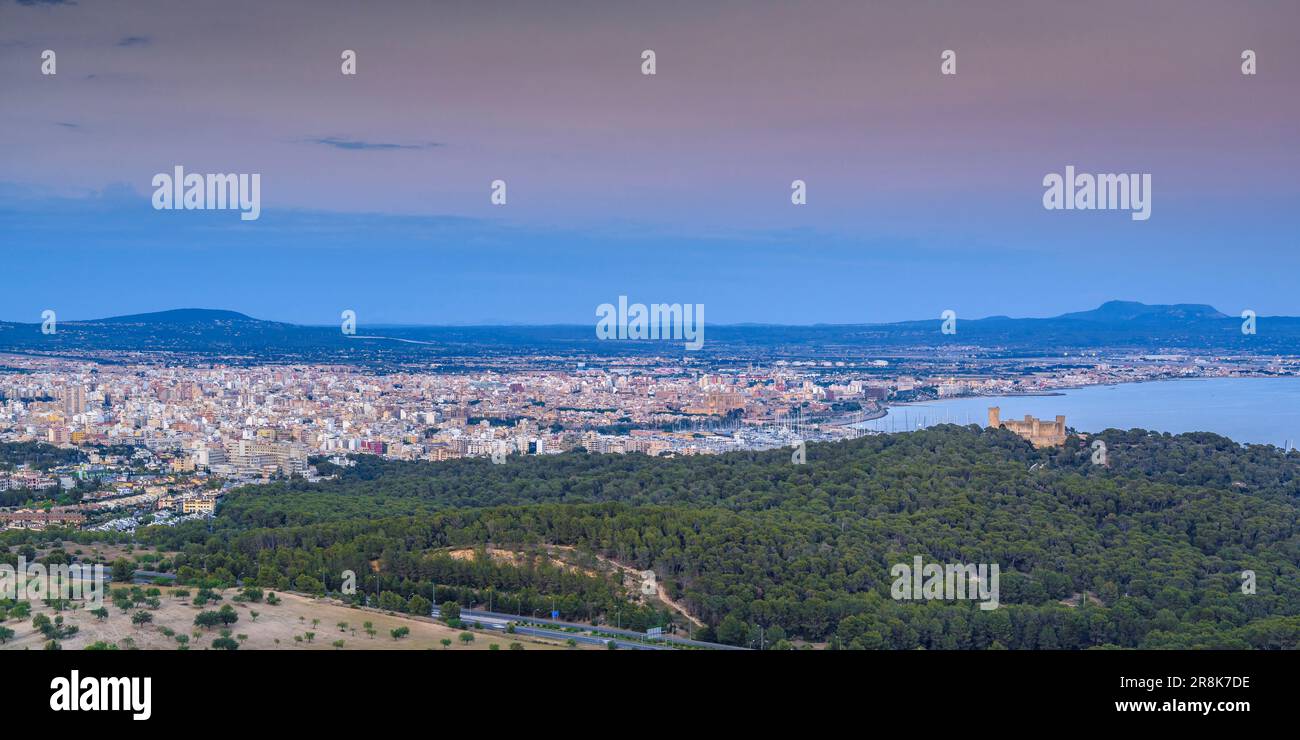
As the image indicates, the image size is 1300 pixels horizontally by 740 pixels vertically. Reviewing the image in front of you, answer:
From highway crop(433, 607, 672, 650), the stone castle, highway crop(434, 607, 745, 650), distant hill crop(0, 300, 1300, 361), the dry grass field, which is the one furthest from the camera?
distant hill crop(0, 300, 1300, 361)

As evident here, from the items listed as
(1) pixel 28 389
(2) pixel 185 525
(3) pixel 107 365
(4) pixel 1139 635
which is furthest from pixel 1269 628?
(3) pixel 107 365

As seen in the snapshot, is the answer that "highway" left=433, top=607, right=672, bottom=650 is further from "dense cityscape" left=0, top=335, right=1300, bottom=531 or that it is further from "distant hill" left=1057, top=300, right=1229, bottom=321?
"distant hill" left=1057, top=300, right=1229, bottom=321

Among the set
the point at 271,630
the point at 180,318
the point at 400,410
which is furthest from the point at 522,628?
the point at 180,318

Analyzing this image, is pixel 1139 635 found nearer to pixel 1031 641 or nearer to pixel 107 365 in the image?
pixel 1031 641

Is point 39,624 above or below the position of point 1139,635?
above

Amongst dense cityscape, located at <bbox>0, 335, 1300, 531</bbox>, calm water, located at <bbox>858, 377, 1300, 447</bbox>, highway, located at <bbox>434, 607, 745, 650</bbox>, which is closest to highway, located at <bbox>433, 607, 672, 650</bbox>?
highway, located at <bbox>434, 607, 745, 650</bbox>

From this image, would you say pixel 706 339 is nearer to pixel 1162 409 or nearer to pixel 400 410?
pixel 400 410

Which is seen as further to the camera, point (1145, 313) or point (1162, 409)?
point (1145, 313)

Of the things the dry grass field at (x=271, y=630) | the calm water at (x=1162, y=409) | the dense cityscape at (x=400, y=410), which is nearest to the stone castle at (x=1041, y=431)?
the calm water at (x=1162, y=409)
